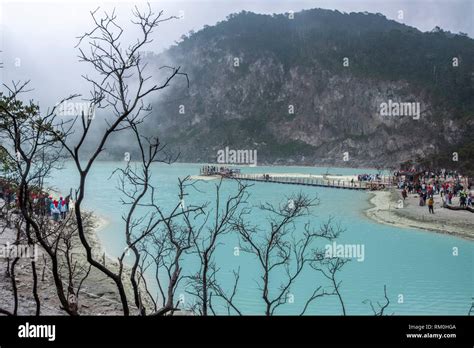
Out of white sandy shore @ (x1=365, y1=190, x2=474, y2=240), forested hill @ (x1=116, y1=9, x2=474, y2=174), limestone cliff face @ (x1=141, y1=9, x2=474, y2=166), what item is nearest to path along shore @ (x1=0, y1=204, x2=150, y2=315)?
white sandy shore @ (x1=365, y1=190, x2=474, y2=240)

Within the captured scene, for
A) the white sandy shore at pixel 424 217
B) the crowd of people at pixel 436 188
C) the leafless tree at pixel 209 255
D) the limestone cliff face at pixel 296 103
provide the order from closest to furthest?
the leafless tree at pixel 209 255, the white sandy shore at pixel 424 217, the crowd of people at pixel 436 188, the limestone cliff face at pixel 296 103

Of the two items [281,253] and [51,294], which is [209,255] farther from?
[51,294]

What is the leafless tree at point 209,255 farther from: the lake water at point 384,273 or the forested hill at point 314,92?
the forested hill at point 314,92

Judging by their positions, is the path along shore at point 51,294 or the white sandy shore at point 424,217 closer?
the path along shore at point 51,294

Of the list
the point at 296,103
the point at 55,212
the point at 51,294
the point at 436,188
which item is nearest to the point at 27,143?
the point at 51,294

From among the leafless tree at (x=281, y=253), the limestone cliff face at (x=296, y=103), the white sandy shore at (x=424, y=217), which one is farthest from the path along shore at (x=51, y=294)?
the limestone cliff face at (x=296, y=103)

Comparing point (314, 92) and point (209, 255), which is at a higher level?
point (314, 92)

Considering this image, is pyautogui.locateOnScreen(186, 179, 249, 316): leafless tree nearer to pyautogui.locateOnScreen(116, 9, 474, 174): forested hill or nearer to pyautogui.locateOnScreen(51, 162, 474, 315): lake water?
pyautogui.locateOnScreen(51, 162, 474, 315): lake water
